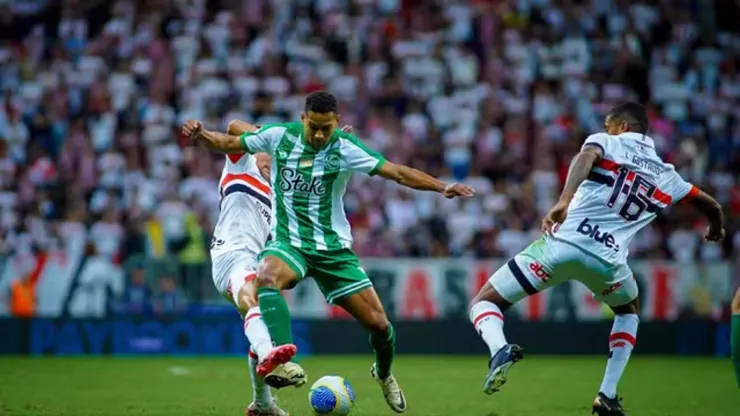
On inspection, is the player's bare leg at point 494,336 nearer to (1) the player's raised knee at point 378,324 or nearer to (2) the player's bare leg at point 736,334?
(1) the player's raised knee at point 378,324

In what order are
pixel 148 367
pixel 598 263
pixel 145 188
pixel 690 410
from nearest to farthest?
pixel 598 263 < pixel 690 410 < pixel 148 367 < pixel 145 188

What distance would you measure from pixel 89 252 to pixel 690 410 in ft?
33.1

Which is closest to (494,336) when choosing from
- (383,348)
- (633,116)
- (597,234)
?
(383,348)

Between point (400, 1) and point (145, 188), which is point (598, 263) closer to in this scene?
point (145, 188)

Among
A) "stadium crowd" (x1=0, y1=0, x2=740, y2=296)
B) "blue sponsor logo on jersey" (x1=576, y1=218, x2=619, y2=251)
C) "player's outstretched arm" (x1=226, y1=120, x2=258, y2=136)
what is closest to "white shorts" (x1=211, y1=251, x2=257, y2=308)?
"player's outstretched arm" (x1=226, y1=120, x2=258, y2=136)

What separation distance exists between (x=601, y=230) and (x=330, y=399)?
2509 mm

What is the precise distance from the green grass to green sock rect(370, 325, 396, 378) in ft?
2.19

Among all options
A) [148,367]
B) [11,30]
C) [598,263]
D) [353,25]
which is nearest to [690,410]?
[598,263]

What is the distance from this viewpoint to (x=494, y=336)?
30.4 feet

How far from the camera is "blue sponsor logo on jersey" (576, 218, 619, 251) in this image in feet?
31.1

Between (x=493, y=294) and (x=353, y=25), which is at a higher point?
(x=353, y=25)

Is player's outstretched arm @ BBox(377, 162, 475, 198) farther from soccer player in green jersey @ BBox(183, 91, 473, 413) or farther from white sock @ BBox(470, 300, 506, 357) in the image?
white sock @ BBox(470, 300, 506, 357)

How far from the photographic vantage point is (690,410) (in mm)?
10836

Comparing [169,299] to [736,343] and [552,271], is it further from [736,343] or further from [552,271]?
[736,343]
